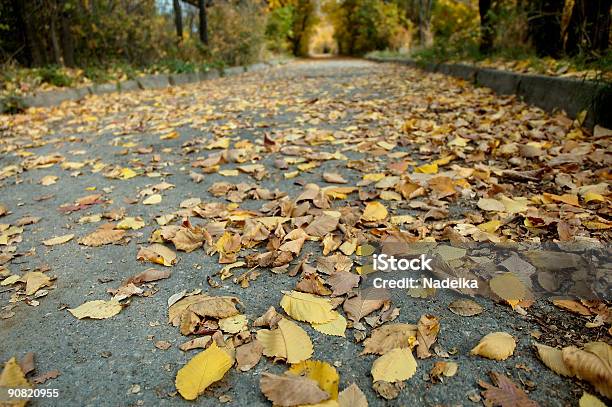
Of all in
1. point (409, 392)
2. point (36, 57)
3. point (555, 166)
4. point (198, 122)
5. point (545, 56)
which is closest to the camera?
point (409, 392)

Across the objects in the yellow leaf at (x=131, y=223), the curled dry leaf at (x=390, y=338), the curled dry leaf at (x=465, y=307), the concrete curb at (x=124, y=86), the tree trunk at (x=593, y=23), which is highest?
the tree trunk at (x=593, y=23)

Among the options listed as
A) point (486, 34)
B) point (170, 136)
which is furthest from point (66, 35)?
point (486, 34)

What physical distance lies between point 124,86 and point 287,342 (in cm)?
687

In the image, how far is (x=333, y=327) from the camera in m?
1.13

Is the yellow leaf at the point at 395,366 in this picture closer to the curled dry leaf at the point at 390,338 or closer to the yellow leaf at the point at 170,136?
the curled dry leaf at the point at 390,338

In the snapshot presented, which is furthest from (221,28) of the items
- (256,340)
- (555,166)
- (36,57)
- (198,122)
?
(256,340)

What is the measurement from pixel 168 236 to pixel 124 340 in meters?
0.60

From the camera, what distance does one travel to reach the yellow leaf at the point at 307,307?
1161mm

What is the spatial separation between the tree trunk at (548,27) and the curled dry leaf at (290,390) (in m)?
4.61

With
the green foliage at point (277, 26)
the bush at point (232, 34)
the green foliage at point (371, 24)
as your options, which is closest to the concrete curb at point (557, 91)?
the bush at point (232, 34)

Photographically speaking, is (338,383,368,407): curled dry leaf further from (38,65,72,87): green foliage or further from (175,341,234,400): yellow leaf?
(38,65,72,87): green foliage

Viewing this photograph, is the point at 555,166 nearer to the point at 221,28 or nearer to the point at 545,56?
the point at 545,56

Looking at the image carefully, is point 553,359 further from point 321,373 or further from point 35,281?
point 35,281

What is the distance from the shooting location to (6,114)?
4691mm
